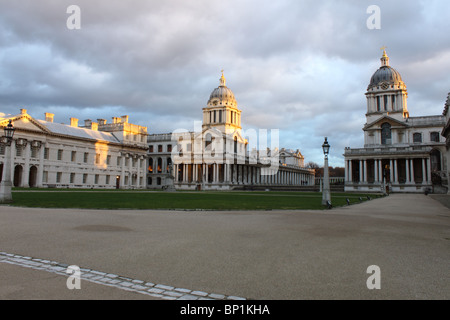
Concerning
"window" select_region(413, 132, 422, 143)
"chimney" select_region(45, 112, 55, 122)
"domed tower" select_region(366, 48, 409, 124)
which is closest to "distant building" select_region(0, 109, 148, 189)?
"chimney" select_region(45, 112, 55, 122)

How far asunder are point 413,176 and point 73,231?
74450 mm

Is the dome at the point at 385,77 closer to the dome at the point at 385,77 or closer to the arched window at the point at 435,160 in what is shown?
the dome at the point at 385,77

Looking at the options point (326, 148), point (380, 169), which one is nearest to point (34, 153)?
point (326, 148)

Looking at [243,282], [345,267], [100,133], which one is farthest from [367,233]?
[100,133]

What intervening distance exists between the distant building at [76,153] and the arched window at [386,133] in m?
61.1

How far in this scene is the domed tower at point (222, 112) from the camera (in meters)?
94.5

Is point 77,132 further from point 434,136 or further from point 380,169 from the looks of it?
point 434,136

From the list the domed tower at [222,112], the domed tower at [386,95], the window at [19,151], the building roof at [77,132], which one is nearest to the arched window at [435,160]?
the domed tower at [386,95]

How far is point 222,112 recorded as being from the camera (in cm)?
9556

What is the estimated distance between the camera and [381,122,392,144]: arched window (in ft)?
255

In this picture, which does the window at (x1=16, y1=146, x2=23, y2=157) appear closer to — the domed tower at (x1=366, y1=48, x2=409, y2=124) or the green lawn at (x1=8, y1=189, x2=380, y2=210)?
the green lawn at (x1=8, y1=189, x2=380, y2=210)

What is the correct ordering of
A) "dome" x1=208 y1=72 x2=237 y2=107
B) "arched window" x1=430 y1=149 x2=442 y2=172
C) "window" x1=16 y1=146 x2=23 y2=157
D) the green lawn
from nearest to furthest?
the green lawn < "window" x1=16 y1=146 x2=23 y2=157 < "arched window" x1=430 y1=149 x2=442 y2=172 < "dome" x1=208 y1=72 x2=237 y2=107

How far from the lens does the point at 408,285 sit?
5.14 meters
